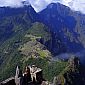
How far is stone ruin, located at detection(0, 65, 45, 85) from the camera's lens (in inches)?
2468

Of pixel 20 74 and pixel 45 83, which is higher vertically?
pixel 20 74

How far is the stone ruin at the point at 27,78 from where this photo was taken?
206ft

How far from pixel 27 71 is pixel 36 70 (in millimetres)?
1994

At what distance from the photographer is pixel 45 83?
7019cm

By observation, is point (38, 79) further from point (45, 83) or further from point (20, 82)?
point (20, 82)

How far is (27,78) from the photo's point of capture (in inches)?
2638

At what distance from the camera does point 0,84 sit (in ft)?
196

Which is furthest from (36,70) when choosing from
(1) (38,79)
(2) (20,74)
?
(2) (20,74)

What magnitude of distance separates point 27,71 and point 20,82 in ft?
24.4

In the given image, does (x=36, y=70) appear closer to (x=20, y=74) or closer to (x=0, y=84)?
(x=20, y=74)

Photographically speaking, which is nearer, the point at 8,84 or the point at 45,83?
the point at 8,84

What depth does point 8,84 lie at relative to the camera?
62000 millimetres

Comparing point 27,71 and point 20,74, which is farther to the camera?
point 27,71

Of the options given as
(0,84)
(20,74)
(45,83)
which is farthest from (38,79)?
(0,84)
